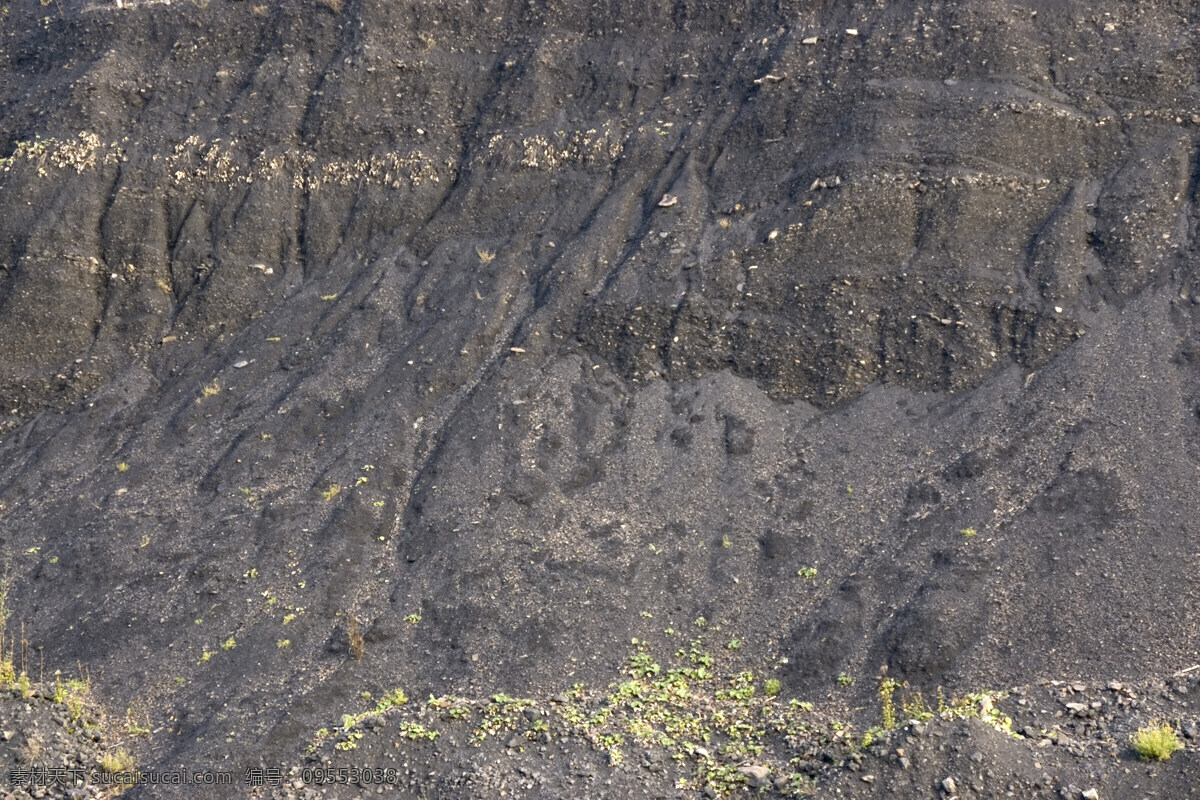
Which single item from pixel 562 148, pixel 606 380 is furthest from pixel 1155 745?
pixel 562 148

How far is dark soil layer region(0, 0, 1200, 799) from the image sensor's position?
14734 millimetres

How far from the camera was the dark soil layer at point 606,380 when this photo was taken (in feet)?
48.3

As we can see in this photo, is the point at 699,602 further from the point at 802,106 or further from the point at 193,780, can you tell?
the point at 802,106

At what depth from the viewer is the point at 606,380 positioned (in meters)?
19.8

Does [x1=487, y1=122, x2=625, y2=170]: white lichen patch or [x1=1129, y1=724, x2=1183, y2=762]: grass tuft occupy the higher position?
[x1=487, y1=122, x2=625, y2=170]: white lichen patch

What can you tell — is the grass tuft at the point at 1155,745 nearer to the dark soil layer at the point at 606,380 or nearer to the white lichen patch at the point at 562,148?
the dark soil layer at the point at 606,380

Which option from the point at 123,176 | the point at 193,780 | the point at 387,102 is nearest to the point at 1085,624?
the point at 193,780

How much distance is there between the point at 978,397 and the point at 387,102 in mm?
13368

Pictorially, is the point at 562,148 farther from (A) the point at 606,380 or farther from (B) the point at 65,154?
(B) the point at 65,154

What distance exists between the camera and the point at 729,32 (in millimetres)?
23844

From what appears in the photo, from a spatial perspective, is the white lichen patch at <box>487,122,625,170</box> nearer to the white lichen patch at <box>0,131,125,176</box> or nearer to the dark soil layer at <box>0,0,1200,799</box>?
the dark soil layer at <box>0,0,1200,799</box>

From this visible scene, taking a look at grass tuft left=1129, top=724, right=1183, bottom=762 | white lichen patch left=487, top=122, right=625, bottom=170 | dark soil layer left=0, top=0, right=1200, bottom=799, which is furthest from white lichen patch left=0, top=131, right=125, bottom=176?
grass tuft left=1129, top=724, right=1183, bottom=762

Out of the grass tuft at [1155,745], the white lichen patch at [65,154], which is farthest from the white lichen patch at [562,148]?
the grass tuft at [1155,745]

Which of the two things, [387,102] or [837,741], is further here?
Result: [387,102]
